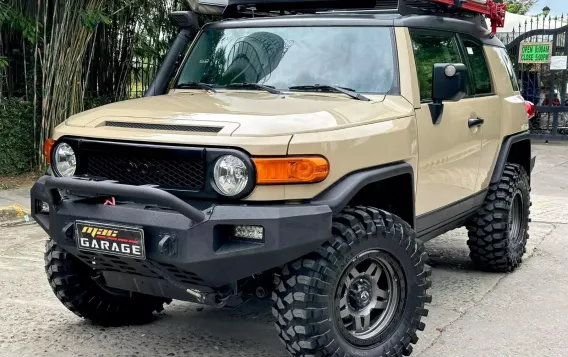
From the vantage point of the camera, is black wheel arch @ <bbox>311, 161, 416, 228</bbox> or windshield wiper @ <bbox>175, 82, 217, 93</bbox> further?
windshield wiper @ <bbox>175, 82, 217, 93</bbox>

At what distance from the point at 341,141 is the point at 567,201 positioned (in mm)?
6296

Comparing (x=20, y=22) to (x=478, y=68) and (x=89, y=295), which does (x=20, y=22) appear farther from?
(x=478, y=68)

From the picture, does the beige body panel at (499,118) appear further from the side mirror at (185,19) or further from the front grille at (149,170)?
the front grille at (149,170)

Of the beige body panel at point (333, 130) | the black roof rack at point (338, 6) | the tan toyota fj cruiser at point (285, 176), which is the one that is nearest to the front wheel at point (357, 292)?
the tan toyota fj cruiser at point (285, 176)

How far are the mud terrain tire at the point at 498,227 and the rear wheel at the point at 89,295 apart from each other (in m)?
2.49

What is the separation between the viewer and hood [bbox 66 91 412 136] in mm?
3309

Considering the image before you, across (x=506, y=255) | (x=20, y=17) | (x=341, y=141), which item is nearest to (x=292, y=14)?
(x=341, y=141)

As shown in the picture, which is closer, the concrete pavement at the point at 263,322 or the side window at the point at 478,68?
the concrete pavement at the point at 263,322

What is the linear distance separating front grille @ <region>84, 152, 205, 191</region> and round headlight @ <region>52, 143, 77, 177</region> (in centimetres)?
9

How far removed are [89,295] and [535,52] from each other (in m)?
12.8

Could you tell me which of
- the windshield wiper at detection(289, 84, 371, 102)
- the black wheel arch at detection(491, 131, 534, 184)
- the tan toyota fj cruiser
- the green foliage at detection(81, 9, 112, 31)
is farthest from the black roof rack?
the green foliage at detection(81, 9, 112, 31)

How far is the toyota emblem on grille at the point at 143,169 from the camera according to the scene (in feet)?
11.3

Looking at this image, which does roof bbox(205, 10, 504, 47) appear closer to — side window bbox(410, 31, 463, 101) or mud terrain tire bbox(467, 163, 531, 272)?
side window bbox(410, 31, 463, 101)

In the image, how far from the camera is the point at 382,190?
4.04 metres
